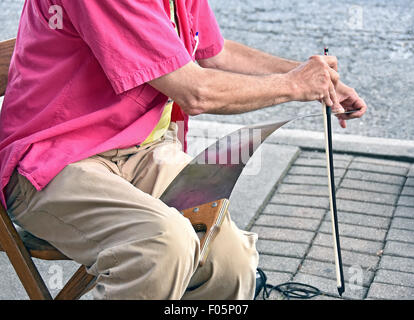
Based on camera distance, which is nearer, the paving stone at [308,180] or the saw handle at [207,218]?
the saw handle at [207,218]

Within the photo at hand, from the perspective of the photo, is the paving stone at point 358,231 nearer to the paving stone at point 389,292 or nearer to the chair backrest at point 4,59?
the paving stone at point 389,292

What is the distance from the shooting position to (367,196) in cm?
366

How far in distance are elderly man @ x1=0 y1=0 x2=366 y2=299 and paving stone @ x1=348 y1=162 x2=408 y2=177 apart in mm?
1651

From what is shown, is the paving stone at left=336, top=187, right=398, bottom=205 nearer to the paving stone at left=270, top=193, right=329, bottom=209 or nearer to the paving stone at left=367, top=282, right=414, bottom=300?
the paving stone at left=270, top=193, right=329, bottom=209

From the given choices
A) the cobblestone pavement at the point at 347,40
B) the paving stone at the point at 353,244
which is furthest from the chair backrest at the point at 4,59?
the cobblestone pavement at the point at 347,40

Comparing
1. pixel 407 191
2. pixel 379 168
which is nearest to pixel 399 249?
pixel 407 191

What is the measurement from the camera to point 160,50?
2051 millimetres

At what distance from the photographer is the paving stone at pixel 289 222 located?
340 cm

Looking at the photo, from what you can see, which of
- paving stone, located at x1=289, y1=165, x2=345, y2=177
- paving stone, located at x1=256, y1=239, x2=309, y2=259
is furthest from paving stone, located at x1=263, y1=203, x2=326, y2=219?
paving stone, located at x1=289, y1=165, x2=345, y2=177

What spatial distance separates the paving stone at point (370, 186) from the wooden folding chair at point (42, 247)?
1763 mm

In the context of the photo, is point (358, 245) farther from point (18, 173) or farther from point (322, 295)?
point (18, 173)

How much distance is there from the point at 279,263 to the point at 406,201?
2.77ft

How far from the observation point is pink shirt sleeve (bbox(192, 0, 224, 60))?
8.71ft

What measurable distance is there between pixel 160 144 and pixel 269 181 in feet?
4.87
